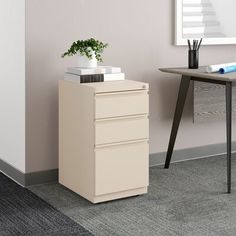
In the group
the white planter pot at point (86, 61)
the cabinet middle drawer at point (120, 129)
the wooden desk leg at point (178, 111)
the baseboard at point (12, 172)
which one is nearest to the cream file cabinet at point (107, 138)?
the cabinet middle drawer at point (120, 129)

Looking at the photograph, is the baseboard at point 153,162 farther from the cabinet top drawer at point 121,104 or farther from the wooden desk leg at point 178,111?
the cabinet top drawer at point 121,104

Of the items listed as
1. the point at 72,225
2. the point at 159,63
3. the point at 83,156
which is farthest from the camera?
the point at 159,63

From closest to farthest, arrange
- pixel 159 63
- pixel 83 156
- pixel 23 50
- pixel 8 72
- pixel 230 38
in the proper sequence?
pixel 83 156
pixel 23 50
pixel 8 72
pixel 159 63
pixel 230 38

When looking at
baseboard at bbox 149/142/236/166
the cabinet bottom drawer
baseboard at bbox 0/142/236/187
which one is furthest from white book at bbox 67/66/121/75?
baseboard at bbox 149/142/236/166

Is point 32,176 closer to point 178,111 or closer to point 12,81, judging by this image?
point 12,81

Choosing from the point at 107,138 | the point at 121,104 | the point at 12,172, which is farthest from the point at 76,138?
the point at 12,172

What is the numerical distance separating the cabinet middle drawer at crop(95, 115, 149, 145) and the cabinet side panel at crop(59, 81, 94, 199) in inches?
1.9

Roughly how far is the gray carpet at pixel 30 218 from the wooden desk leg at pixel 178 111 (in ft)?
3.32

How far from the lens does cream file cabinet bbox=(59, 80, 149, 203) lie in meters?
3.15

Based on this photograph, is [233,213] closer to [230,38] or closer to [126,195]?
[126,195]

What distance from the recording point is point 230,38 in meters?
4.25

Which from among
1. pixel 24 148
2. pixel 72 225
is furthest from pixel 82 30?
pixel 72 225

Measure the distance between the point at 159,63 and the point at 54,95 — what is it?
808 mm

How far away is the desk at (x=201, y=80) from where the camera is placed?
11.0 ft
